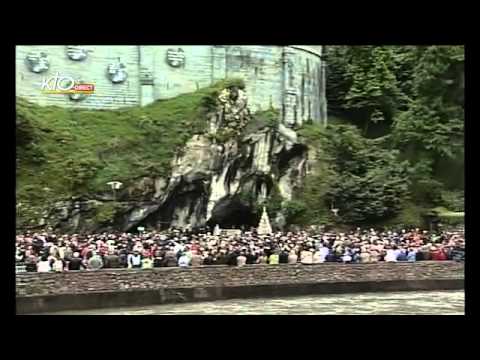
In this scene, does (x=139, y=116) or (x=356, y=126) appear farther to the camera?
(x=356, y=126)

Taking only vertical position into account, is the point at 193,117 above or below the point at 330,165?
above

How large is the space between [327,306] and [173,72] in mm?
4378

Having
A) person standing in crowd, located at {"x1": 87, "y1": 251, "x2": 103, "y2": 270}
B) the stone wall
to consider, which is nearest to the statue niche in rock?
the stone wall

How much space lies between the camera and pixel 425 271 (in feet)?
32.2

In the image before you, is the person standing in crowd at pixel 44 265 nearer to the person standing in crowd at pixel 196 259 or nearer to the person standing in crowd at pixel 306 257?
the person standing in crowd at pixel 196 259

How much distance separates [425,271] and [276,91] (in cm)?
405

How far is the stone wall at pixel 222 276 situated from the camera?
8.09 m

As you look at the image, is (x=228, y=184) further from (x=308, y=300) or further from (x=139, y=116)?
(x=308, y=300)

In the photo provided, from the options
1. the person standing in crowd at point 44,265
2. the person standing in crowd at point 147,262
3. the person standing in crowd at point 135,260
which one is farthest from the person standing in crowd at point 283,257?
the person standing in crowd at point 44,265

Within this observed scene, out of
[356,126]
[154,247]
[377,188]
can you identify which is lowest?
[154,247]

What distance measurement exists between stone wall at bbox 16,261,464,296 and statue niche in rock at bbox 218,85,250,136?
338 centimetres

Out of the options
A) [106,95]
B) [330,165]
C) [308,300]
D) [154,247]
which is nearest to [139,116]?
[106,95]
